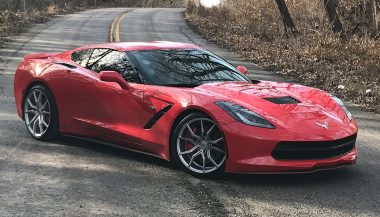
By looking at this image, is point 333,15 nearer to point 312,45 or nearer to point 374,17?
point 374,17

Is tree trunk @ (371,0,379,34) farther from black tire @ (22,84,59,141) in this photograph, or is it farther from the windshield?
black tire @ (22,84,59,141)

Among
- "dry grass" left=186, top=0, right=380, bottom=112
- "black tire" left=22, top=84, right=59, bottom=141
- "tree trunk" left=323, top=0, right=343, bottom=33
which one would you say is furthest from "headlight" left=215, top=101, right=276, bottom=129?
"tree trunk" left=323, top=0, right=343, bottom=33

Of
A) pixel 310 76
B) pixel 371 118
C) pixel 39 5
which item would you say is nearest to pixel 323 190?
pixel 371 118

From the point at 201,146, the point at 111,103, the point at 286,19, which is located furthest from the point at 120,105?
the point at 286,19

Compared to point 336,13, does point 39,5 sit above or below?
below

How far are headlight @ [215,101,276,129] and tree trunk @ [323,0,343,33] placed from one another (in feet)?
42.0

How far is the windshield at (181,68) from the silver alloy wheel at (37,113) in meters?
→ 1.49

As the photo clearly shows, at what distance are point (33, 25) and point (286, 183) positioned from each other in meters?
24.0

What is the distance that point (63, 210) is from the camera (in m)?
4.30

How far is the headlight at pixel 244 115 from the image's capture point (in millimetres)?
4922

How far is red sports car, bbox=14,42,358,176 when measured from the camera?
491 cm

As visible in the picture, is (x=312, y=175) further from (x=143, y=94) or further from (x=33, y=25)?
(x=33, y=25)

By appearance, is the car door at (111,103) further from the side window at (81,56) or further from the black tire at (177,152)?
the black tire at (177,152)

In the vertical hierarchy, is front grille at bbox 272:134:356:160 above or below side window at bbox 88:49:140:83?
below
